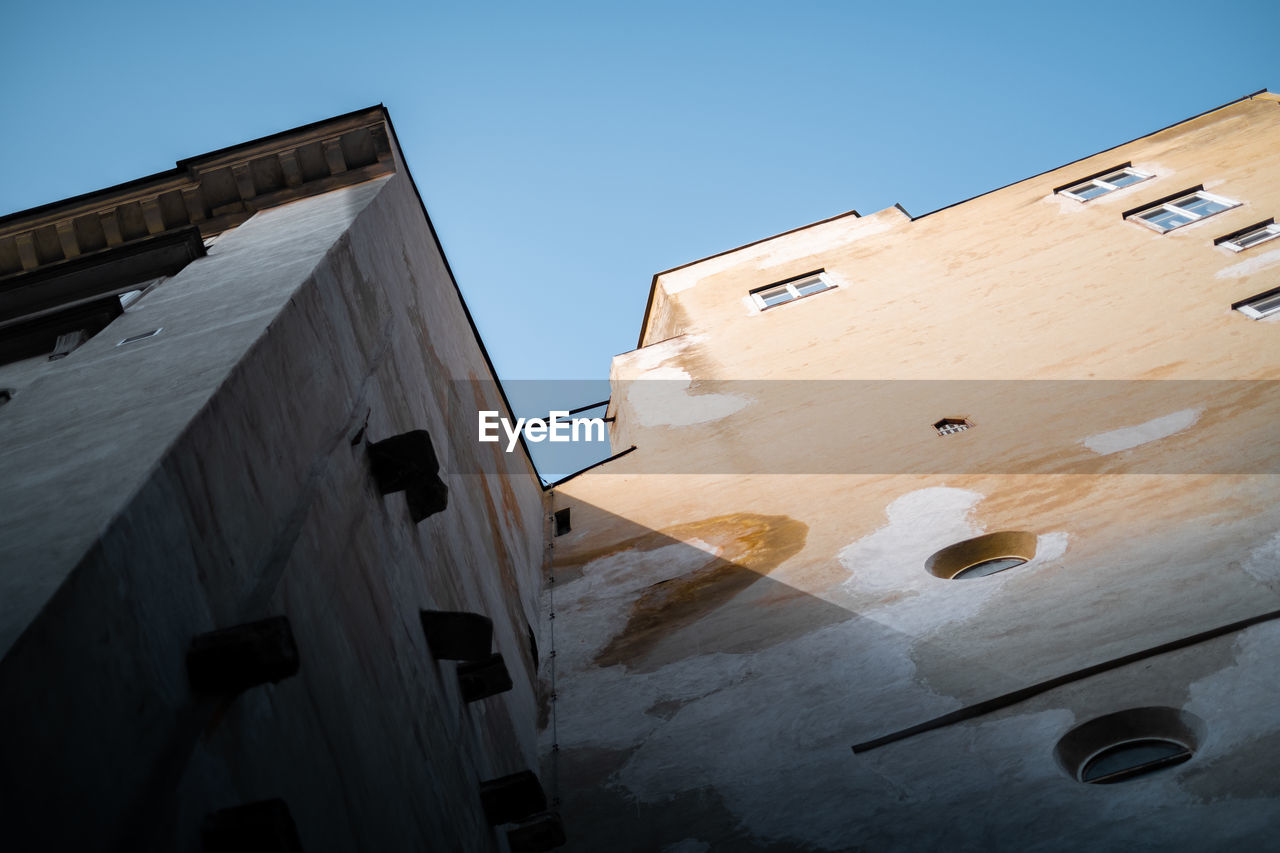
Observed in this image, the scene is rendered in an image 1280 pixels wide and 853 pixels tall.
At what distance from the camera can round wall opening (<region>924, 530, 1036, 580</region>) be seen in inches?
314

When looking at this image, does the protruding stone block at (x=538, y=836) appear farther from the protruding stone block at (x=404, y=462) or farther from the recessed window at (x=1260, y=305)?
the recessed window at (x=1260, y=305)

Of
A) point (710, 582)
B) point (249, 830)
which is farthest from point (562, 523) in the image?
point (249, 830)

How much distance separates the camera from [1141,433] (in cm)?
877

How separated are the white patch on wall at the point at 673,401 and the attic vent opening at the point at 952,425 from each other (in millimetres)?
3061

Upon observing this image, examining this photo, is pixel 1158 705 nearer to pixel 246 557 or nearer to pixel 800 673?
pixel 800 673

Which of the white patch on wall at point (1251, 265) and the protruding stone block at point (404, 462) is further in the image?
the white patch on wall at point (1251, 265)

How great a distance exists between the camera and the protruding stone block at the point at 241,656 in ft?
9.49

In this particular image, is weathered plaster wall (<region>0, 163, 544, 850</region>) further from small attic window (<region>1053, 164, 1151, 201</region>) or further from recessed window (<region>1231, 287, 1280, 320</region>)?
small attic window (<region>1053, 164, 1151, 201</region>)

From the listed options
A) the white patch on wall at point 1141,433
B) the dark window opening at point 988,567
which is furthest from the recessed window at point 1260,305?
the dark window opening at point 988,567

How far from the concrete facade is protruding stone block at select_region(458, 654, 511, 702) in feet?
4.21

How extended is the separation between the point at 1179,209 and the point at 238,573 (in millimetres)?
14445

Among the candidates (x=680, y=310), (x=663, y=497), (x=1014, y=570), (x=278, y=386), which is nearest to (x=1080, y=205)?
(x=680, y=310)

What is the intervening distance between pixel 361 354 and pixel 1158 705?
490 centimetres

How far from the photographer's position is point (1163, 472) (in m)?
7.91
